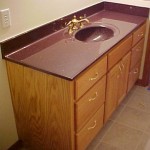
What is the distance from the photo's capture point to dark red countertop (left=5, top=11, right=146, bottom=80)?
1.40 m

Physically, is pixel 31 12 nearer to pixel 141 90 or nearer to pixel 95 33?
pixel 95 33

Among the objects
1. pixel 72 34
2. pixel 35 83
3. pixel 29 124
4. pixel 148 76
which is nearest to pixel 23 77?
pixel 35 83

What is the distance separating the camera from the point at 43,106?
155 cm

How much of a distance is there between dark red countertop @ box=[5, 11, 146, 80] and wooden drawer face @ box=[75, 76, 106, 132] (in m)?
0.22

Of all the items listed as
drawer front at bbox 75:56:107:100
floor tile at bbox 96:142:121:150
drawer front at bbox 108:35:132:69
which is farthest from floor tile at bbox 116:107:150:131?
drawer front at bbox 75:56:107:100

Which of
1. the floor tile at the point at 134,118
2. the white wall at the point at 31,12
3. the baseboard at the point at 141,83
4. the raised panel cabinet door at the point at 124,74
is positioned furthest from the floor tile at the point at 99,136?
the white wall at the point at 31,12

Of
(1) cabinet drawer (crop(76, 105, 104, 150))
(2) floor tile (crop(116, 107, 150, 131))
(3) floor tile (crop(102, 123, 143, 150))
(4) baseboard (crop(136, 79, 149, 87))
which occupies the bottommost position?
(3) floor tile (crop(102, 123, 143, 150))

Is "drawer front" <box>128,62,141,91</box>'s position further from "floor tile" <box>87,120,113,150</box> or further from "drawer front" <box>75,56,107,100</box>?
"drawer front" <box>75,56,107,100</box>

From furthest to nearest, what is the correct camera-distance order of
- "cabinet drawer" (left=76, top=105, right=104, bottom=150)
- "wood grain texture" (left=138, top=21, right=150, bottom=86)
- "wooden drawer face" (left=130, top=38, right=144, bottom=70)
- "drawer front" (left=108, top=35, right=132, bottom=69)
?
1. "wood grain texture" (left=138, top=21, right=150, bottom=86)
2. "wooden drawer face" (left=130, top=38, right=144, bottom=70)
3. "drawer front" (left=108, top=35, right=132, bottom=69)
4. "cabinet drawer" (left=76, top=105, right=104, bottom=150)

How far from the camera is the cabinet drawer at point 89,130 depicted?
1642 millimetres

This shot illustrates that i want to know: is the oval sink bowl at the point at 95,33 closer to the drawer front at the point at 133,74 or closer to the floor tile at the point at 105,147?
the drawer front at the point at 133,74

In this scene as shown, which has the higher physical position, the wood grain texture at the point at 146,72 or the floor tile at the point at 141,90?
the wood grain texture at the point at 146,72

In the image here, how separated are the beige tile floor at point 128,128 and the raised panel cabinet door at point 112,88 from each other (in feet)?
0.64

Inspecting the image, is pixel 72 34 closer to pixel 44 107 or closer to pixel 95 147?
pixel 44 107
